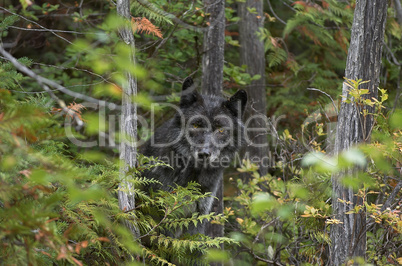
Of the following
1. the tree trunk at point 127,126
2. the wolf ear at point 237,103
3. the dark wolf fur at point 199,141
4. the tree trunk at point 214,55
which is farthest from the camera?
the tree trunk at point 214,55

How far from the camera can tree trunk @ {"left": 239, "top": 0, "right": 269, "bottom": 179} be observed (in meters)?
8.16

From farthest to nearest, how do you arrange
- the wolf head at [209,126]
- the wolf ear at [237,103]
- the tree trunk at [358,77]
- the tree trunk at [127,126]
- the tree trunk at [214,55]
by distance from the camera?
the tree trunk at [214,55] < the wolf ear at [237,103] < the wolf head at [209,126] < the tree trunk at [358,77] < the tree trunk at [127,126]

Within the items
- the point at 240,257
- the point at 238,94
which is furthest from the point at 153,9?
the point at 240,257

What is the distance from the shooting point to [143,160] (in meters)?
4.48

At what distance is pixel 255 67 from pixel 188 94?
12.5ft

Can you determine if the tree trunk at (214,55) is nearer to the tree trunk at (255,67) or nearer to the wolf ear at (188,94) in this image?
the wolf ear at (188,94)

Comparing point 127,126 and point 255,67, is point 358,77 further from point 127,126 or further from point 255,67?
point 255,67

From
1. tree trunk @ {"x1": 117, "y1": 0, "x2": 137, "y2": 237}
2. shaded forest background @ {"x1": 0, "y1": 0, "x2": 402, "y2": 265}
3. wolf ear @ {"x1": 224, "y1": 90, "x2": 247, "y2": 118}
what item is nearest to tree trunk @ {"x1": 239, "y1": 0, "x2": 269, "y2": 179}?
shaded forest background @ {"x1": 0, "y1": 0, "x2": 402, "y2": 265}

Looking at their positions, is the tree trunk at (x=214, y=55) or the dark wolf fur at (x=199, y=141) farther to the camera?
the tree trunk at (x=214, y=55)

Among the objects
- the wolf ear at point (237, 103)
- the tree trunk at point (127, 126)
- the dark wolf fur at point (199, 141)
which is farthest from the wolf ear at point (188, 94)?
the tree trunk at point (127, 126)

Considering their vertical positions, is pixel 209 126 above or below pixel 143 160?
above

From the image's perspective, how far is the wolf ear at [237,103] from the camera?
17.3ft

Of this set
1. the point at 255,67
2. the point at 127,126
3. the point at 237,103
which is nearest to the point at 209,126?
the point at 237,103

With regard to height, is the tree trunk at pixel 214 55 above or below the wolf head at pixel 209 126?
above
